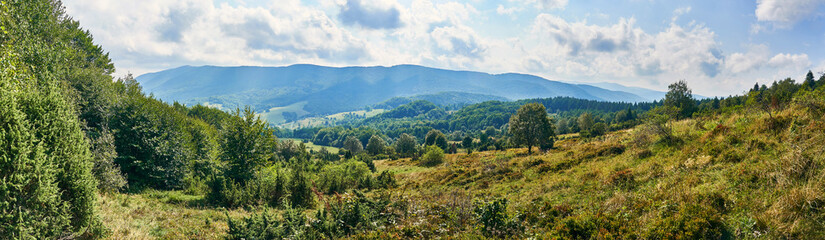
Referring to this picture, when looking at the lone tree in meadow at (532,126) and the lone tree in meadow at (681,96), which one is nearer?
the lone tree in meadow at (532,126)

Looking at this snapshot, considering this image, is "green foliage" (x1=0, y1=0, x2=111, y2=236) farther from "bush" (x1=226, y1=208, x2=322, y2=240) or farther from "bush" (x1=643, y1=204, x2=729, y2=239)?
"bush" (x1=643, y1=204, x2=729, y2=239)

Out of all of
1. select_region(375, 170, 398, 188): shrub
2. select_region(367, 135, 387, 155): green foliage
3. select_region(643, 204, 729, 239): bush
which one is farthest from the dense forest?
select_region(367, 135, 387, 155): green foliage

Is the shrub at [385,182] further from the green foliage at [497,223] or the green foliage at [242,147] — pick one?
the green foliage at [497,223]

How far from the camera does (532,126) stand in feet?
120

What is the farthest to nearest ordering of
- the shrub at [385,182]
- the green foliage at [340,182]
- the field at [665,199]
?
the shrub at [385,182], the green foliage at [340,182], the field at [665,199]

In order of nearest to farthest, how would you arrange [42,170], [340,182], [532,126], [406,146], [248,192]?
[42,170] < [248,192] < [340,182] < [532,126] < [406,146]

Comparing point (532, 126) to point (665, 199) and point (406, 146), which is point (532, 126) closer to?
point (665, 199)

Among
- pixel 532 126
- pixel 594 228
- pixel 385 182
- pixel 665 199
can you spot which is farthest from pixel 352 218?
pixel 532 126

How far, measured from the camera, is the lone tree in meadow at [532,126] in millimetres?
36625

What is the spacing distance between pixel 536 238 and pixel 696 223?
3.63 meters

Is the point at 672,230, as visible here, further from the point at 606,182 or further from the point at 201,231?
the point at 201,231

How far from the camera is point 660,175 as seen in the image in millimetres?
12070

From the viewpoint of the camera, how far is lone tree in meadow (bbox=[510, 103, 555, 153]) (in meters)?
36.6

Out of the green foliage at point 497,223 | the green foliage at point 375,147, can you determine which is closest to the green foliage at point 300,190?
the green foliage at point 497,223
